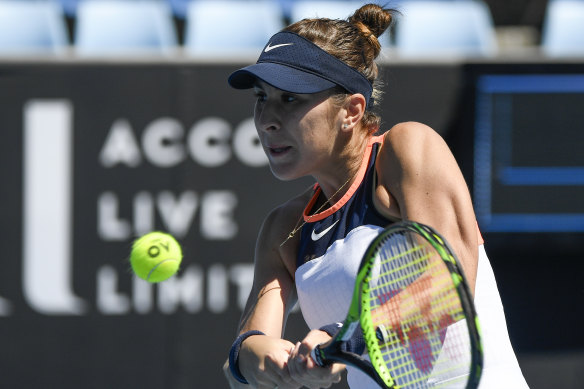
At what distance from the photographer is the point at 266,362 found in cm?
194

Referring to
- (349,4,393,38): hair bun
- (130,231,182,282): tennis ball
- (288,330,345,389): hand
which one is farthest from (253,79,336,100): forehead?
(130,231,182,282): tennis ball

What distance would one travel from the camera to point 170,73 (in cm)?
441

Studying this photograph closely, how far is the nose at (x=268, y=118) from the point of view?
1.99m

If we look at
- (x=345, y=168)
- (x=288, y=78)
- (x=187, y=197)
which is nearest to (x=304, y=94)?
(x=288, y=78)

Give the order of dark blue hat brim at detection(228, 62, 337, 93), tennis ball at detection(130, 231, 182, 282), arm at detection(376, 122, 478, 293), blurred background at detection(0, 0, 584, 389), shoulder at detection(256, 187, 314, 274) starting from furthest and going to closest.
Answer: blurred background at detection(0, 0, 584, 389), tennis ball at detection(130, 231, 182, 282), shoulder at detection(256, 187, 314, 274), dark blue hat brim at detection(228, 62, 337, 93), arm at detection(376, 122, 478, 293)

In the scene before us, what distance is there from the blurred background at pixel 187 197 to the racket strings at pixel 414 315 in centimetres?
253

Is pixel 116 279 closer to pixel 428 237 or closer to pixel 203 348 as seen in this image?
pixel 203 348

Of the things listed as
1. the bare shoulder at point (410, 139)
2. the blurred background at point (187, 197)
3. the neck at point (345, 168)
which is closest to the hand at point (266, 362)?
the neck at point (345, 168)

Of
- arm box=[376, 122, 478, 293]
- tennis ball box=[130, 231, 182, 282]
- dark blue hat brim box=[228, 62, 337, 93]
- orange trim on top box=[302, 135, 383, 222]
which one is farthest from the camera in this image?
tennis ball box=[130, 231, 182, 282]

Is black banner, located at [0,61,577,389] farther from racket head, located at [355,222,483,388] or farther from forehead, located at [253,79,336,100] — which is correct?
racket head, located at [355,222,483,388]

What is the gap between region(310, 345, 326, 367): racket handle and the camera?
68.8 inches

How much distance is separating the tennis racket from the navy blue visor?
15.8 inches

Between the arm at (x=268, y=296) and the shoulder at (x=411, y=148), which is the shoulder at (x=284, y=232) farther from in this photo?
the shoulder at (x=411, y=148)

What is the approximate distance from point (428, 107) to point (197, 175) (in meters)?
1.19
